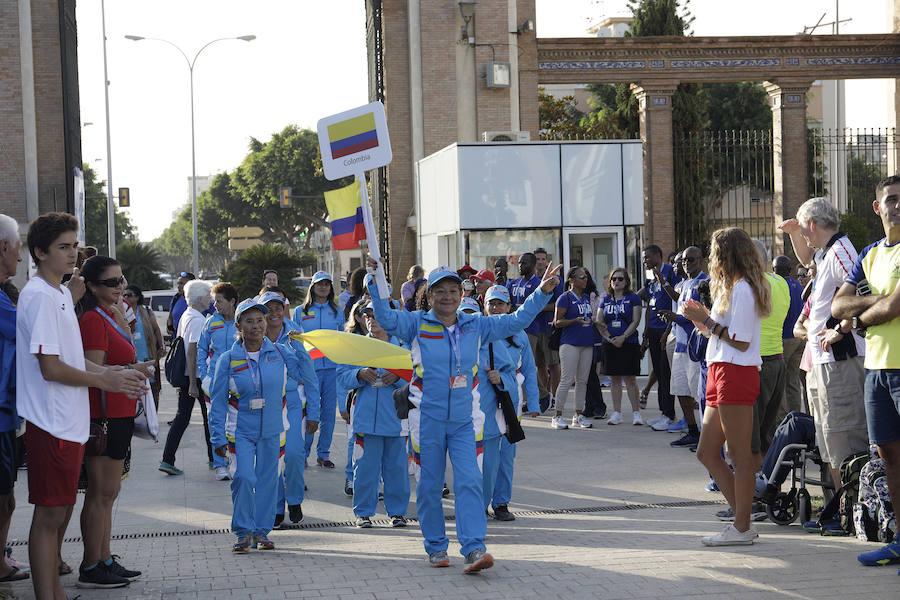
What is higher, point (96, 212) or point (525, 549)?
point (96, 212)

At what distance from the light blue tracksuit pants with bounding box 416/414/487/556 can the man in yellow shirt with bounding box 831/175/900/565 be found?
7.47ft

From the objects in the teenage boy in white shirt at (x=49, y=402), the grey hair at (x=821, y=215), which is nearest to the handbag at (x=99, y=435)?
the teenage boy in white shirt at (x=49, y=402)

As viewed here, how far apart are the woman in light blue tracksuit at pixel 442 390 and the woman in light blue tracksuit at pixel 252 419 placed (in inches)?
47.2

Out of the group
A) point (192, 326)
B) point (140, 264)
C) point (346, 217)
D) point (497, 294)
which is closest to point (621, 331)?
point (346, 217)

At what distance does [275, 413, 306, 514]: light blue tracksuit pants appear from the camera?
8000 millimetres

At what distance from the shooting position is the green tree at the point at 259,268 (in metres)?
32.1

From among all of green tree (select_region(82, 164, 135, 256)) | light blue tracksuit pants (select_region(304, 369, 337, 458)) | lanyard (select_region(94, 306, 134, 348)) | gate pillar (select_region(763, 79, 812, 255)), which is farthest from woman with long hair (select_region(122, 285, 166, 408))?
green tree (select_region(82, 164, 135, 256))

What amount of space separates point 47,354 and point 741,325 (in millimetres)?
4023

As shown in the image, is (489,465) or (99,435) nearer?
(99,435)

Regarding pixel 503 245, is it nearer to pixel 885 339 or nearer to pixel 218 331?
pixel 218 331

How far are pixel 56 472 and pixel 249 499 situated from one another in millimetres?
1886

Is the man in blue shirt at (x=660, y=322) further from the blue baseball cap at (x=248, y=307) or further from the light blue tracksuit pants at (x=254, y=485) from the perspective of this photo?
the light blue tracksuit pants at (x=254, y=485)

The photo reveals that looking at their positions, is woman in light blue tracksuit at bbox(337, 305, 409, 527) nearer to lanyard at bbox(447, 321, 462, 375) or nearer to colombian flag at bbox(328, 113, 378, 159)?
colombian flag at bbox(328, 113, 378, 159)

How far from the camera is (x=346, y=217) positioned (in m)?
11.2
